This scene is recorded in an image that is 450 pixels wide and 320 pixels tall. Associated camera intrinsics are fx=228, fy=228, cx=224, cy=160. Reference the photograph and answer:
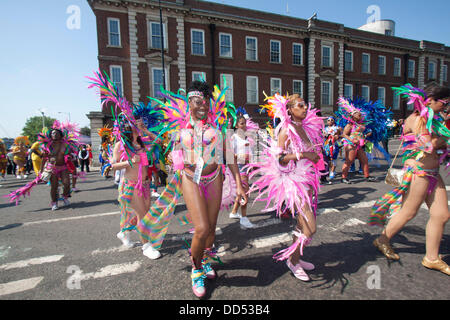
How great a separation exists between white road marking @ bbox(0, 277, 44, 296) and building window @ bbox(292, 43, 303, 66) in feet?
79.9

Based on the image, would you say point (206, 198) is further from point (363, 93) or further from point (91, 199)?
point (363, 93)

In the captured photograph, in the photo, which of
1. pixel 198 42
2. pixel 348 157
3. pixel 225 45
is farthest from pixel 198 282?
pixel 225 45

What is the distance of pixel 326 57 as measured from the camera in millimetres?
23297

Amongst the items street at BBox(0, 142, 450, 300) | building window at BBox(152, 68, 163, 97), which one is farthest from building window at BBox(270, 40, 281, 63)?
street at BBox(0, 142, 450, 300)

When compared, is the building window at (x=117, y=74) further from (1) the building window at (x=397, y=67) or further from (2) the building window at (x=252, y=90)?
(1) the building window at (x=397, y=67)

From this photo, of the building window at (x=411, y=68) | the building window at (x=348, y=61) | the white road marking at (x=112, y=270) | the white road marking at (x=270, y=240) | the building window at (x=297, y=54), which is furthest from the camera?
the building window at (x=411, y=68)

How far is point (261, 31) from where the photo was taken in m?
20.8

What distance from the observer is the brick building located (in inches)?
672

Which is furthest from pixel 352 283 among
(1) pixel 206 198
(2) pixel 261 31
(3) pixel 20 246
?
(2) pixel 261 31

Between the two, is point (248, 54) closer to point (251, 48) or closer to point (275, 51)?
point (251, 48)

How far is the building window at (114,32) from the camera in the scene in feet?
54.8

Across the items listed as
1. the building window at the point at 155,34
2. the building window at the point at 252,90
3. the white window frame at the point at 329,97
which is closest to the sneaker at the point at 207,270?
the building window at the point at 155,34

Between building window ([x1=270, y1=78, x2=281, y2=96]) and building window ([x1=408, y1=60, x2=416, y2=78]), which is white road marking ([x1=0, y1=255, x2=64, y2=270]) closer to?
building window ([x1=270, y1=78, x2=281, y2=96])

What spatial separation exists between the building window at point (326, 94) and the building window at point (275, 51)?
5743 mm
